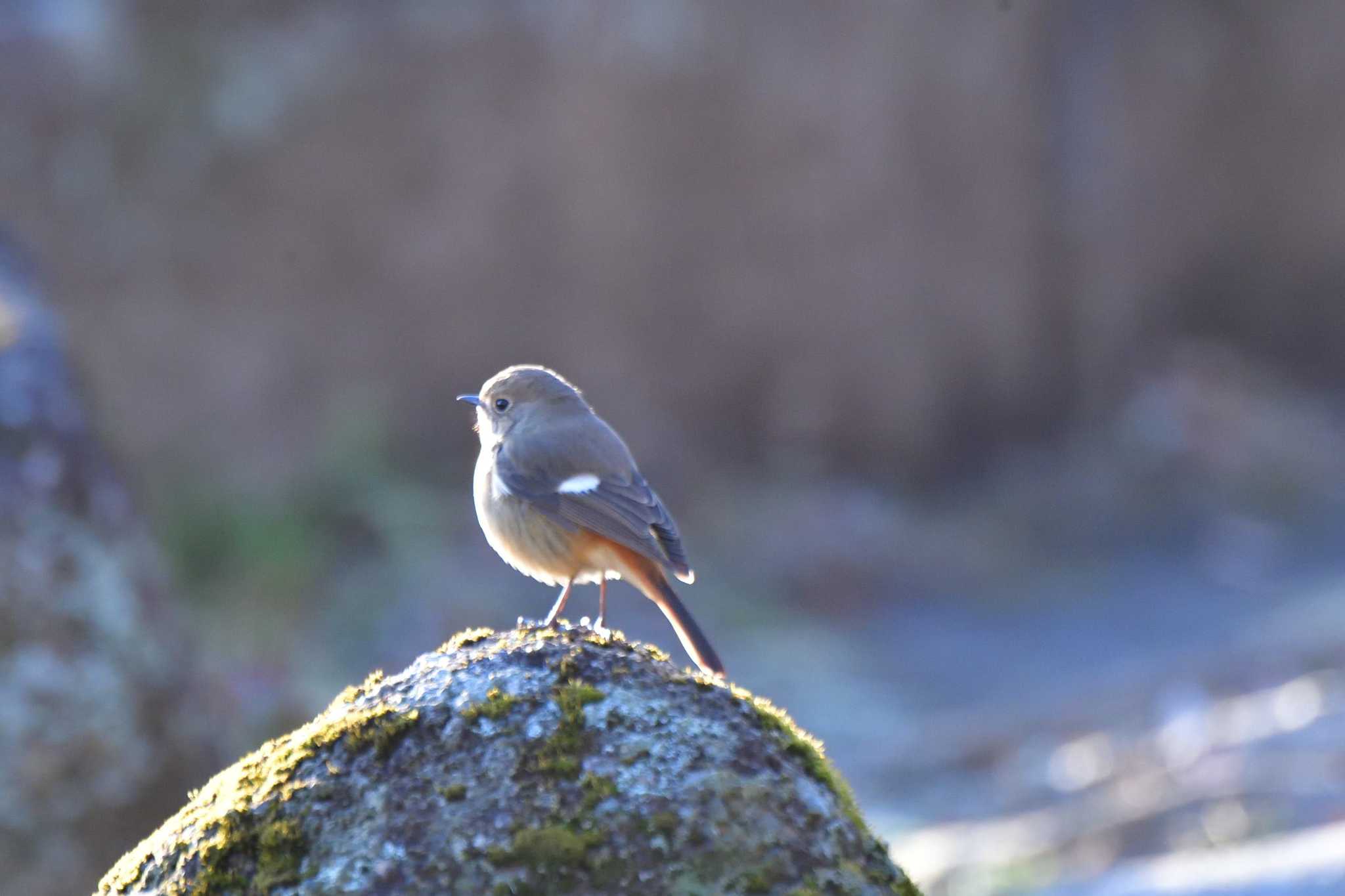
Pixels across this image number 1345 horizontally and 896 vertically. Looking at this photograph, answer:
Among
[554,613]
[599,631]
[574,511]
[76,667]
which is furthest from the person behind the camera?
[76,667]

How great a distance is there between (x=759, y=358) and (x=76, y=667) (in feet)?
37.4

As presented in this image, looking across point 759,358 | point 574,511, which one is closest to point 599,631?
point 574,511

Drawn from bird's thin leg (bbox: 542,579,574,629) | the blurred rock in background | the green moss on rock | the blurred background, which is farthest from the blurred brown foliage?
the green moss on rock

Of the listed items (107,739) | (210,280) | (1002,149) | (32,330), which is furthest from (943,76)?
(107,739)

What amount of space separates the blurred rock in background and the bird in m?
1.70

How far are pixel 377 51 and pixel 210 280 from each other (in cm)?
249

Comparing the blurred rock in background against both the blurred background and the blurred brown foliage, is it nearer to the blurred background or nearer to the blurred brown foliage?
the blurred background

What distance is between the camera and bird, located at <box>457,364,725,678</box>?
4668 mm

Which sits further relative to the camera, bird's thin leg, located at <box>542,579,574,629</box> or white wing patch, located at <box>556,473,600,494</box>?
white wing patch, located at <box>556,473,600,494</box>

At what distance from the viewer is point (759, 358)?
1666 centimetres

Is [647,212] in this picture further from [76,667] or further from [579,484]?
[579,484]

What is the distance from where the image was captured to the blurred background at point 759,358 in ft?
38.3

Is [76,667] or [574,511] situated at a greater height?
[76,667]

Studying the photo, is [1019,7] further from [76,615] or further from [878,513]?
[76,615]
